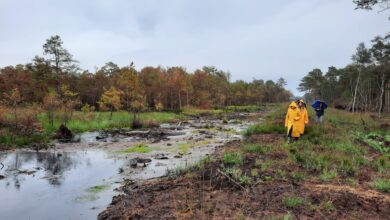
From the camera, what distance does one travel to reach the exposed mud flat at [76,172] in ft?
26.5

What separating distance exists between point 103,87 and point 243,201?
40.8 m

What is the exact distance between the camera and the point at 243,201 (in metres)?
6.34

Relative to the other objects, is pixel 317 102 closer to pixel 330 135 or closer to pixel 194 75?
pixel 330 135

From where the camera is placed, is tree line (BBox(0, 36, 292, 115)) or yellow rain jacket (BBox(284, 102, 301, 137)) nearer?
yellow rain jacket (BBox(284, 102, 301, 137))

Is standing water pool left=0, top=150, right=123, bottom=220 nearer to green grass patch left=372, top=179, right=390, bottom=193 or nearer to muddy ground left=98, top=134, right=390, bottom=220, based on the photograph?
muddy ground left=98, top=134, right=390, bottom=220

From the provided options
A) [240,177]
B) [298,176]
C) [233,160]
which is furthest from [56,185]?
[298,176]

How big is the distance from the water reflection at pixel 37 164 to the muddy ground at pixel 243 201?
4827 millimetres

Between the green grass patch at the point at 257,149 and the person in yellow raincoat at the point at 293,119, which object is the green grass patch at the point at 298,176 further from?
the person in yellow raincoat at the point at 293,119

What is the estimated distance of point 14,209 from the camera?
8016 mm

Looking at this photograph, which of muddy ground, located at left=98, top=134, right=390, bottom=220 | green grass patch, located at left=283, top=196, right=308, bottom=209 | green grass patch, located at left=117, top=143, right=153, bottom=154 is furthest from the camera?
green grass patch, located at left=117, top=143, right=153, bottom=154

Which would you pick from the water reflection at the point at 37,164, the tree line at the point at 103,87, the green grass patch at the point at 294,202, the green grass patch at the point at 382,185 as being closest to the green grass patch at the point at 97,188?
the water reflection at the point at 37,164

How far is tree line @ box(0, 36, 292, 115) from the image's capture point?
35406mm

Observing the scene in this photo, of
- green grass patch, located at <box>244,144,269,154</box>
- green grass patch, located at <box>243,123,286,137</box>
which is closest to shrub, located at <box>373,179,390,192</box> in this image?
green grass patch, located at <box>244,144,269,154</box>

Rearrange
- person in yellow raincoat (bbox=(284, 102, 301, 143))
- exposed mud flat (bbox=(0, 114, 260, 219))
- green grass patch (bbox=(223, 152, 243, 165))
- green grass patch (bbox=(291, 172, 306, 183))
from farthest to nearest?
person in yellow raincoat (bbox=(284, 102, 301, 143)) → green grass patch (bbox=(223, 152, 243, 165)) → exposed mud flat (bbox=(0, 114, 260, 219)) → green grass patch (bbox=(291, 172, 306, 183))
